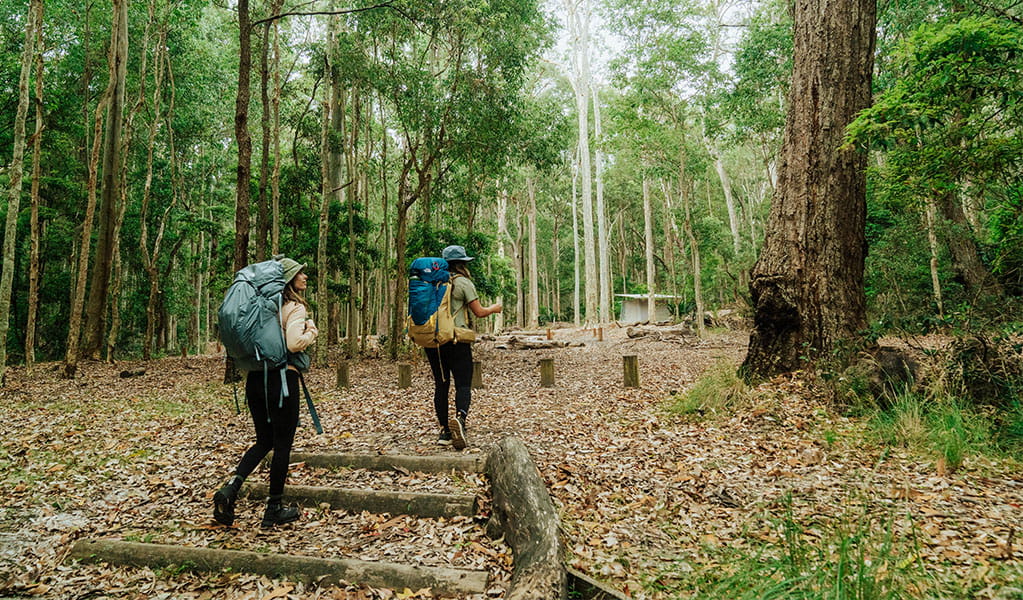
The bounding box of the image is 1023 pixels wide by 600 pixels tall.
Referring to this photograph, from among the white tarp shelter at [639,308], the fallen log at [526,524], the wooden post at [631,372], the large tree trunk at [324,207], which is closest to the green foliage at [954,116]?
the wooden post at [631,372]

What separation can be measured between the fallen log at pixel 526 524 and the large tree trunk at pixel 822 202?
4.20 meters

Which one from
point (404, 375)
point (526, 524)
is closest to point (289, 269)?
point (526, 524)

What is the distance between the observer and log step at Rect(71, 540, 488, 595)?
2916 mm

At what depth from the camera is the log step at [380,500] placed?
3.78 metres

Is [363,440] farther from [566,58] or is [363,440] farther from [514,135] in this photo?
[566,58]

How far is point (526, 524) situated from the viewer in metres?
3.19

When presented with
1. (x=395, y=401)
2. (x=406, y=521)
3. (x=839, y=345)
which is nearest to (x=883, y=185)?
(x=839, y=345)

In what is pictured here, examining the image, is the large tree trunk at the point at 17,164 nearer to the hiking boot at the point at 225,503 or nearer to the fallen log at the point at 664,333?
the hiking boot at the point at 225,503

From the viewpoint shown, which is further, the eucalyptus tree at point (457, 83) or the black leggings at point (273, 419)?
the eucalyptus tree at point (457, 83)

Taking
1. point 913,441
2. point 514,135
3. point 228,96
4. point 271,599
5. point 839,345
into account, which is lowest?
point 271,599

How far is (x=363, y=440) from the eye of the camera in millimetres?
5824

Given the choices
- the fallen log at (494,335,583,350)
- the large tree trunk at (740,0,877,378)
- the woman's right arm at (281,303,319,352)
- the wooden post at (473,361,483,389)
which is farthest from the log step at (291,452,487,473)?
the fallen log at (494,335,583,350)

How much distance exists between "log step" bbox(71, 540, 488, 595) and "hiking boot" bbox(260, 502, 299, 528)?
39 centimetres

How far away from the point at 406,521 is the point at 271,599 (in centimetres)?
105
